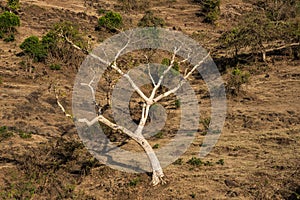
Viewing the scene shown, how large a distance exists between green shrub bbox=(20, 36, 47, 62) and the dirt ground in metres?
0.63

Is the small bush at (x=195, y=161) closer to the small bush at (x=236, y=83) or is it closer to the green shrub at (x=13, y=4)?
the small bush at (x=236, y=83)

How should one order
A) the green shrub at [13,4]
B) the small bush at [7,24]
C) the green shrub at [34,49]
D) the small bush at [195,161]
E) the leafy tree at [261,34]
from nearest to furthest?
the small bush at [195,161]
the green shrub at [34,49]
the leafy tree at [261,34]
the small bush at [7,24]
the green shrub at [13,4]

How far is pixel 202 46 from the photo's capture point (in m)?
24.0

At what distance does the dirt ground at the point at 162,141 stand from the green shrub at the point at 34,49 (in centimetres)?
63

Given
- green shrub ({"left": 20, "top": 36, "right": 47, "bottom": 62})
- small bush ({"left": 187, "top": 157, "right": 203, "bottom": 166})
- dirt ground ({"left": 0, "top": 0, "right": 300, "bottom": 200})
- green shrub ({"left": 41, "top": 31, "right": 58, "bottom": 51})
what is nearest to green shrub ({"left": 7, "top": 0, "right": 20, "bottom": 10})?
green shrub ({"left": 41, "top": 31, "right": 58, "bottom": 51})

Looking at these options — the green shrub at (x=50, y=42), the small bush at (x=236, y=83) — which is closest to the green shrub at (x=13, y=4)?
the green shrub at (x=50, y=42)

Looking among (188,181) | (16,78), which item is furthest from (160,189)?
(16,78)

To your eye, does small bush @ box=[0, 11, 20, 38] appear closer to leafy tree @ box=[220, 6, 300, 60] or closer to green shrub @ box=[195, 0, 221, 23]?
leafy tree @ box=[220, 6, 300, 60]

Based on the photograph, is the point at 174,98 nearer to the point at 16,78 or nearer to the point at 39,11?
the point at 16,78

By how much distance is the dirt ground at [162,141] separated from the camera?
995 cm

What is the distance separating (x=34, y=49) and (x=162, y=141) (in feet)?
38.2

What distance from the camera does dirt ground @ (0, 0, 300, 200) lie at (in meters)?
9.95

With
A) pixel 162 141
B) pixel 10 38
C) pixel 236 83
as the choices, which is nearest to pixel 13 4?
pixel 10 38

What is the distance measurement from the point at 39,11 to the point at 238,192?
85.0 feet
